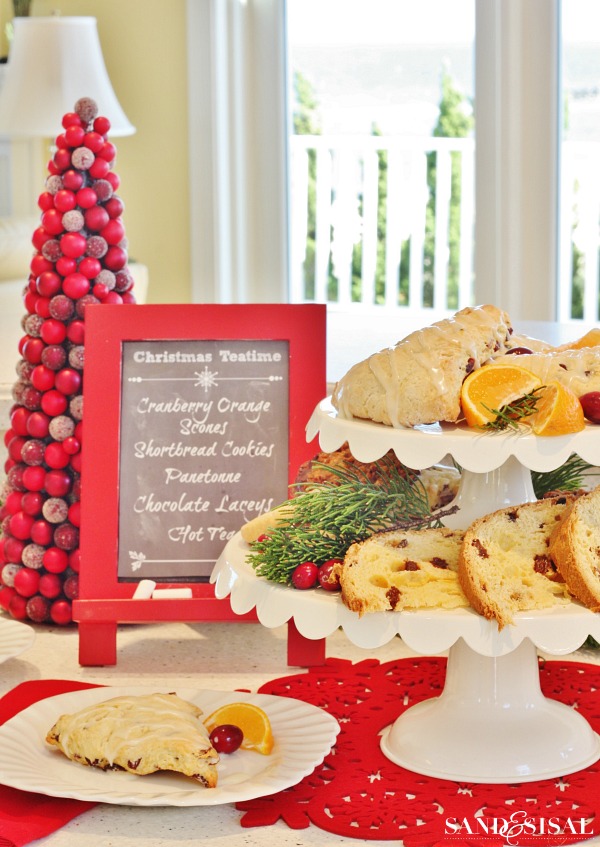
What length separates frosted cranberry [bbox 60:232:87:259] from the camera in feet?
4.65

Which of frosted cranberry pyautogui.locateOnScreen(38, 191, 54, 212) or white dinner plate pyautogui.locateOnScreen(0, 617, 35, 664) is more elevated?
frosted cranberry pyautogui.locateOnScreen(38, 191, 54, 212)

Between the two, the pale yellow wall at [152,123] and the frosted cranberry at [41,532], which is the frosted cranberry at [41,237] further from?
the pale yellow wall at [152,123]

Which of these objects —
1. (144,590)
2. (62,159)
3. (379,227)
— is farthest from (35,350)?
(379,227)

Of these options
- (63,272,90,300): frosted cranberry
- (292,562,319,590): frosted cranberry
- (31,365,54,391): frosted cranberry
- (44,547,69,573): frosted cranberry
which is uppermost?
(63,272,90,300): frosted cranberry

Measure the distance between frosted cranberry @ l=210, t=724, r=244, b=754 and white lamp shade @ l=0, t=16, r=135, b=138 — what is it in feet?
7.64

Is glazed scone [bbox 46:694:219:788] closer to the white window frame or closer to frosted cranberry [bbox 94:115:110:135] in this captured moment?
frosted cranberry [bbox 94:115:110:135]

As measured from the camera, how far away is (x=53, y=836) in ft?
3.11

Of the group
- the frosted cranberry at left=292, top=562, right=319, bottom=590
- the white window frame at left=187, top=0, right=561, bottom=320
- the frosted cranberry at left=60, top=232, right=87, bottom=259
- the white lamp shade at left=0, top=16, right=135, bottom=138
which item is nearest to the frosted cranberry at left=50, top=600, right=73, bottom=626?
the frosted cranberry at left=60, top=232, right=87, bottom=259

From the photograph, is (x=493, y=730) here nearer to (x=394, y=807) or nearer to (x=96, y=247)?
(x=394, y=807)

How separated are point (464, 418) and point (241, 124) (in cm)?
244

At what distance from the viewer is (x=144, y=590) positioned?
1.35 metres

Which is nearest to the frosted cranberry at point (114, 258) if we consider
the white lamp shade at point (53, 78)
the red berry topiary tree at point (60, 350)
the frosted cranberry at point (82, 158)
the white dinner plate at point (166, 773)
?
the red berry topiary tree at point (60, 350)

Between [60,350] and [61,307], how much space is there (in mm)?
55

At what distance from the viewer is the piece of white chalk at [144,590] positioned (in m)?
1.35
